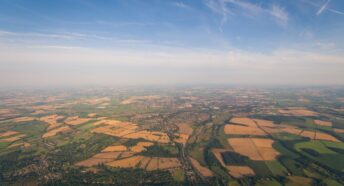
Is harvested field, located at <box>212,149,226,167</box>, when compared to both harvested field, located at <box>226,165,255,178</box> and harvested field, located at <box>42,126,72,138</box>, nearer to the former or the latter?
harvested field, located at <box>226,165,255,178</box>

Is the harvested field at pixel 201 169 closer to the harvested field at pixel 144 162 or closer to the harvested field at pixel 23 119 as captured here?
the harvested field at pixel 144 162

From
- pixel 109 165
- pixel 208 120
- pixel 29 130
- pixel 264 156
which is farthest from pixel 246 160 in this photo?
pixel 29 130

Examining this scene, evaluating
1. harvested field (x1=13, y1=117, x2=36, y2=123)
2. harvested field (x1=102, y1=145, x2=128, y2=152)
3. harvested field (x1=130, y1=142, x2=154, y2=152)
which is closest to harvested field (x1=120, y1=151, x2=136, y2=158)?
harvested field (x1=130, y1=142, x2=154, y2=152)

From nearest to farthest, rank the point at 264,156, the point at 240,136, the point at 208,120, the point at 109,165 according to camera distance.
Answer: the point at 109,165, the point at 264,156, the point at 240,136, the point at 208,120

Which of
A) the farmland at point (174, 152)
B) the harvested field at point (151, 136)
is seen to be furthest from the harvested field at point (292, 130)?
the harvested field at point (151, 136)

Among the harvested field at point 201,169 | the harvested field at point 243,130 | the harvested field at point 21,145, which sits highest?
the harvested field at point 243,130

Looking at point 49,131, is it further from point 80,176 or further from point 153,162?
point 153,162
